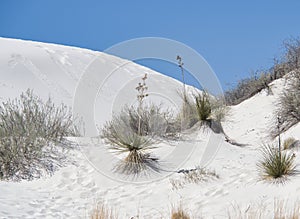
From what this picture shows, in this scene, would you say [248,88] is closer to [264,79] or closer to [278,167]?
[264,79]

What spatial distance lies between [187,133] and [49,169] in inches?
167

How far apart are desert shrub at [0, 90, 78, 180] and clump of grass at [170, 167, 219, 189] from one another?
3.53 meters

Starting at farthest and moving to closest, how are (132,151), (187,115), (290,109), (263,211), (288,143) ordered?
(290,109)
(187,115)
(288,143)
(132,151)
(263,211)

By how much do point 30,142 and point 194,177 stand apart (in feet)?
16.4

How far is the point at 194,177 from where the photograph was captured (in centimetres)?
923

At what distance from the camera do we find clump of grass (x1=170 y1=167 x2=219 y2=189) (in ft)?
29.8

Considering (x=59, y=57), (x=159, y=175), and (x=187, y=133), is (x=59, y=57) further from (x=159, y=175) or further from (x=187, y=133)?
(x=159, y=175)

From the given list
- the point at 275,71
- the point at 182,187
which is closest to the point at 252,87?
the point at 275,71

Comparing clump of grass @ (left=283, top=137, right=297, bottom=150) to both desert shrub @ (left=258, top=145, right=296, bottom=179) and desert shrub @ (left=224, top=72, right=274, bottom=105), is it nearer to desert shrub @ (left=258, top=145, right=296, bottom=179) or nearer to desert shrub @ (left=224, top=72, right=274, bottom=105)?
desert shrub @ (left=258, top=145, right=296, bottom=179)

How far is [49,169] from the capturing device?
1120 cm

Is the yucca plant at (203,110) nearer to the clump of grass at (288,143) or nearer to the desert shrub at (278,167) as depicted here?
the clump of grass at (288,143)

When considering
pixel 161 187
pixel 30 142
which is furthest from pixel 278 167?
pixel 30 142

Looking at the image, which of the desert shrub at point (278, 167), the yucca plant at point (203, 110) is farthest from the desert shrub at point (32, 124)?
the desert shrub at point (278, 167)

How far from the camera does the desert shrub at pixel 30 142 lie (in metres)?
11.2
